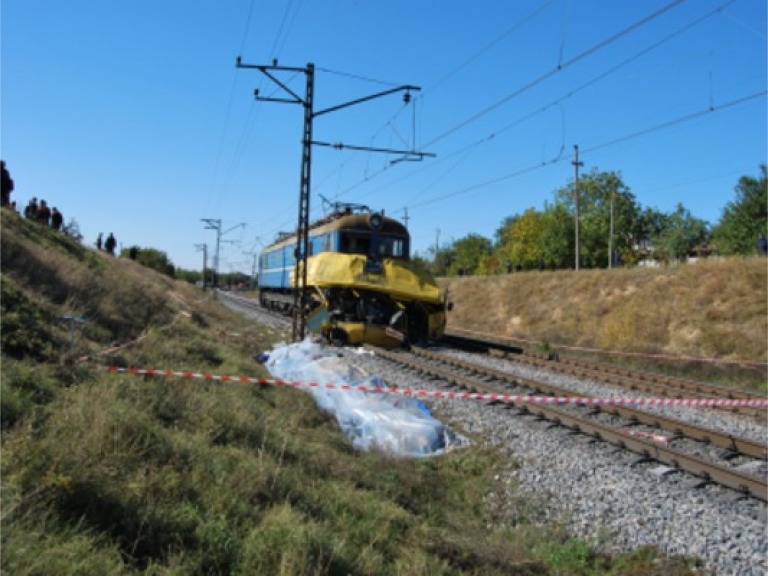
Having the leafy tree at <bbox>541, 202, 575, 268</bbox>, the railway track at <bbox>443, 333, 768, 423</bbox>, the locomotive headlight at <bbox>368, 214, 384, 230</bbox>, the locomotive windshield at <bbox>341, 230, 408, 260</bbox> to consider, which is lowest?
the railway track at <bbox>443, 333, 768, 423</bbox>

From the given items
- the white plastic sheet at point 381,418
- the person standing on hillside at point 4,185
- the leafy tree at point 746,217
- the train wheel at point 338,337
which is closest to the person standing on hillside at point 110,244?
the person standing on hillside at point 4,185

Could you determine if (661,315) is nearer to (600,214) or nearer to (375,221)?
(375,221)

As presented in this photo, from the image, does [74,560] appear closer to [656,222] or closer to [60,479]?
[60,479]

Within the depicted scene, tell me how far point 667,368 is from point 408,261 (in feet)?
25.6

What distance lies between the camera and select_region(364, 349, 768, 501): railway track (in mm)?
6846

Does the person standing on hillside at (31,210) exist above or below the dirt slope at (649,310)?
above

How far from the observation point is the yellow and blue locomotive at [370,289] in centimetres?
1928

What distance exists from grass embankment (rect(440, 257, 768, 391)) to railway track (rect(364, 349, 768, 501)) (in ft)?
22.2

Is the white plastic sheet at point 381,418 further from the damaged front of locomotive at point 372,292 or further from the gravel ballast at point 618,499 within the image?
the damaged front of locomotive at point 372,292

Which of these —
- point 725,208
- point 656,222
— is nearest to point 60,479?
point 725,208

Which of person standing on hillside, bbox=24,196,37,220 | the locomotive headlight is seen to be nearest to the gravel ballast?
the locomotive headlight

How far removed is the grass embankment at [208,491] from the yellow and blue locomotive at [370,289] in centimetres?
1038

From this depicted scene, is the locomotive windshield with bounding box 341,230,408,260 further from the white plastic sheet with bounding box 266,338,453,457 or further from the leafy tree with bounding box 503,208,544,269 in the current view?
the leafy tree with bounding box 503,208,544,269

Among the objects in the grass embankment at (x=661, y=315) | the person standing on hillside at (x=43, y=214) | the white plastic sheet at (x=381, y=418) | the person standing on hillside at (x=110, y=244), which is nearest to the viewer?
the white plastic sheet at (x=381, y=418)
